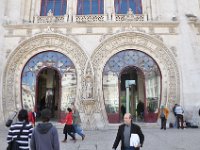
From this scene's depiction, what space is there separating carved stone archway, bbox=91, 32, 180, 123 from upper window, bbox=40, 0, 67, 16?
13.6 ft

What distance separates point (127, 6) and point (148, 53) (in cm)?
387

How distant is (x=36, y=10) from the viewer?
56.5 ft

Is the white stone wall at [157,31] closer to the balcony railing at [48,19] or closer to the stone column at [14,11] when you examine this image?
the stone column at [14,11]

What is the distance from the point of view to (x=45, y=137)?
4.03m

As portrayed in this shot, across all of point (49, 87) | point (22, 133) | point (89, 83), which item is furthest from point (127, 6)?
point (22, 133)

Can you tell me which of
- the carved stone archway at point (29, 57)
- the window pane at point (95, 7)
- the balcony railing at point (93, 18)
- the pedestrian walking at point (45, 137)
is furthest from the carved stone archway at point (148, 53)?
the pedestrian walking at point (45, 137)

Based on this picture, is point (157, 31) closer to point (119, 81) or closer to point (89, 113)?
point (119, 81)

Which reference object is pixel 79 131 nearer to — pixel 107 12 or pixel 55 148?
pixel 55 148

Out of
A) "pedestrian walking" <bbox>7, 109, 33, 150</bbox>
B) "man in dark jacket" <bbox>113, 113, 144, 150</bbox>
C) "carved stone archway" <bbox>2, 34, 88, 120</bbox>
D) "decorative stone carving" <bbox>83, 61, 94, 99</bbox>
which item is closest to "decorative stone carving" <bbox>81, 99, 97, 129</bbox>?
"decorative stone carving" <bbox>83, 61, 94, 99</bbox>

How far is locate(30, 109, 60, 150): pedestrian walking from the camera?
4012 mm

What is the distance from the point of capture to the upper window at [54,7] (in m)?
17.2

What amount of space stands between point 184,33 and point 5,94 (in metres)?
12.4

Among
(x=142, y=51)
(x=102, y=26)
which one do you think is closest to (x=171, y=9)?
(x=142, y=51)

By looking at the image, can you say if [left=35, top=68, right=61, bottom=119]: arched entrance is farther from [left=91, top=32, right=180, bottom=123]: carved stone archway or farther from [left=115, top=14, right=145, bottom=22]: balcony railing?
[left=115, top=14, right=145, bottom=22]: balcony railing
